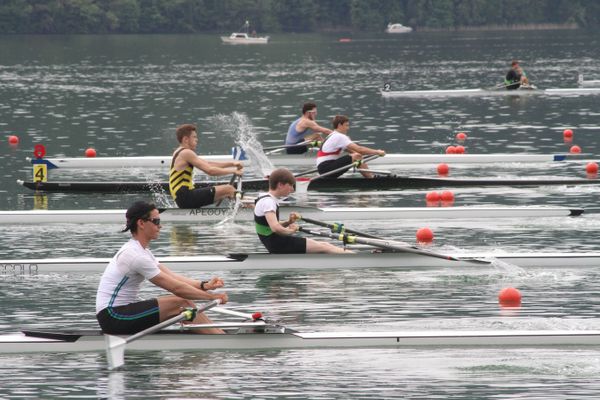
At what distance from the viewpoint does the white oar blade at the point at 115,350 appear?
12094mm

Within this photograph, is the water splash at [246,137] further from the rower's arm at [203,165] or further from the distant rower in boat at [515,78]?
the distant rower in boat at [515,78]

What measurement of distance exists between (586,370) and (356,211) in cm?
924

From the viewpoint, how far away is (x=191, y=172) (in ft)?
66.4

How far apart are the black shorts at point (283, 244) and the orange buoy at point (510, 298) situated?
294 centimetres

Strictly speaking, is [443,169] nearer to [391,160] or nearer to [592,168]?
[391,160]

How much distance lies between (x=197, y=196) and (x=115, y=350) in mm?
8434

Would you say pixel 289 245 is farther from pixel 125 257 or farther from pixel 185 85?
pixel 185 85

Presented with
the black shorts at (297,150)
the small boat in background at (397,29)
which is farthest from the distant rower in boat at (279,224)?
the small boat in background at (397,29)

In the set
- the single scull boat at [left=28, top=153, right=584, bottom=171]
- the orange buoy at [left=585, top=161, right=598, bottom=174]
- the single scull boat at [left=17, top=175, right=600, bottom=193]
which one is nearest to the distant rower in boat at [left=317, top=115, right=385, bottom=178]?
→ the single scull boat at [left=17, top=175, right=600, bottom=193]

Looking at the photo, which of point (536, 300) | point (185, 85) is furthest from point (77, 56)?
point (536, 300)

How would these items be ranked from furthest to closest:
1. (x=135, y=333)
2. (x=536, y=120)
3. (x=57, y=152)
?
(x=536, y=120) < (x=57, y=152) < (x=135, y=333)

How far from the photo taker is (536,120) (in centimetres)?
4009

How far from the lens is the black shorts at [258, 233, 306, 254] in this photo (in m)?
16.6

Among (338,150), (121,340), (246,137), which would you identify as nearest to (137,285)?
(121,340)
